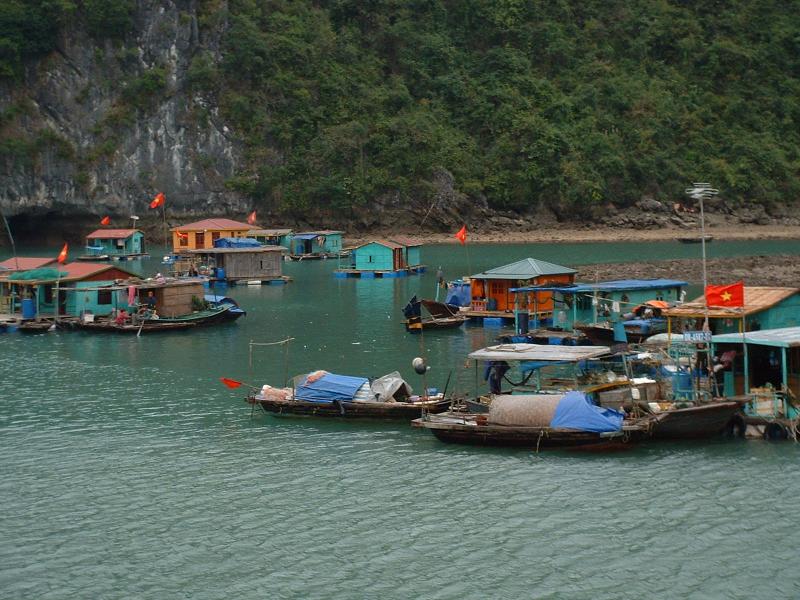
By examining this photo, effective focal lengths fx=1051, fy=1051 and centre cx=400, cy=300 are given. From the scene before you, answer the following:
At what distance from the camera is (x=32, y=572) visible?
59.9 feet

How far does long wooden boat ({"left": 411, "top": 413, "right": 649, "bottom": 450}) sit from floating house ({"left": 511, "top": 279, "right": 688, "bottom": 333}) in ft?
46.4

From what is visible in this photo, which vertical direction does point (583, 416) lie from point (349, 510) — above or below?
above

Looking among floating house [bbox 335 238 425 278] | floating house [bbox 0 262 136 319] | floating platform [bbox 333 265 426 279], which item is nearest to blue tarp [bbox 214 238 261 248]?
floating house [bbox 335 238 425 278]

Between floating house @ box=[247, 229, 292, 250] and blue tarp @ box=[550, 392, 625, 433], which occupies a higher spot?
floating house @ box=[247, 229, 292, 250]

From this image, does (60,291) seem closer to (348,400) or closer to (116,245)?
(348,400)

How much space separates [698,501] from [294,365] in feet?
59.4

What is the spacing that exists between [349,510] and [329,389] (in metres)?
7.08

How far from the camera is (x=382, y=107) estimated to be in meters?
101

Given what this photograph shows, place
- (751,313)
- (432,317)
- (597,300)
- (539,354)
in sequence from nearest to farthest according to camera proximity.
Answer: (539,354) → (751,313) → (597,300) → (432,317)

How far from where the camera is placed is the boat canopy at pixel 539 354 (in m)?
26.0

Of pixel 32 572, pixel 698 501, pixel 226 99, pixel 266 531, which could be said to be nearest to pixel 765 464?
pixel 698 501

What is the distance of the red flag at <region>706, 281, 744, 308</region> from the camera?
91.6ft

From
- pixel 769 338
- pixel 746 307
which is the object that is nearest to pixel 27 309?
pixel 746 307

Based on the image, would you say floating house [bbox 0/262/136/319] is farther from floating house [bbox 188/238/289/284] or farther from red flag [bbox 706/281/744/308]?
red flag [bbox 706/281/744/308]
